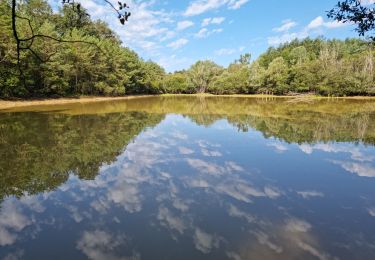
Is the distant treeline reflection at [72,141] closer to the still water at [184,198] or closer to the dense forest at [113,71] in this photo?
the still water at [184,198]

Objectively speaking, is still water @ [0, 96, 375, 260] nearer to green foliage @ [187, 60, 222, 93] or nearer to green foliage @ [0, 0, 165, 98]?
green foliage @ [0, 0, 165, 98]

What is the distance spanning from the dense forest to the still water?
1785 cm

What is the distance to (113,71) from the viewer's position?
211 feet

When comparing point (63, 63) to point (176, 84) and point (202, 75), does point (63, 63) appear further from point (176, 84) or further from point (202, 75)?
point (202, 75)

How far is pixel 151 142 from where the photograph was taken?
16.8 metres

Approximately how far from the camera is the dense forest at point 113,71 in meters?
38.0

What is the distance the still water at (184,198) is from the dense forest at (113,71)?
58.6ft

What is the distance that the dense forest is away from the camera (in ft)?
125

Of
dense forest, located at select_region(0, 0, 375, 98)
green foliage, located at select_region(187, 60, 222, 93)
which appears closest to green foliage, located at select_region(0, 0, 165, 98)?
dense forest, located at select_region(0, 0, 375, 98)

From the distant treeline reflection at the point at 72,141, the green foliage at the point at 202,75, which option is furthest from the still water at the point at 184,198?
the green foliage at the point at 202,75

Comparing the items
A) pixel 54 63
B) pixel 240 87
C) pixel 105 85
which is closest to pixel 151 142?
pixel 54 63

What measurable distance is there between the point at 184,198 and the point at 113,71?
195 ft

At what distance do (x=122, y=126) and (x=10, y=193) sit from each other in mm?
13025

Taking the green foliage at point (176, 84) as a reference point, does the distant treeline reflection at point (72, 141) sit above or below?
below
